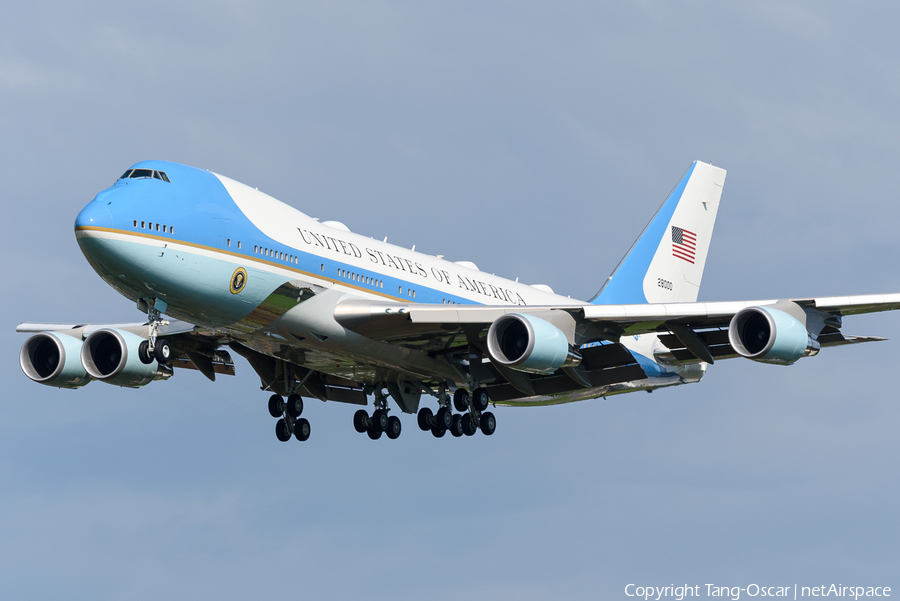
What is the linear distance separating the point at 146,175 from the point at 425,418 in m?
14.4

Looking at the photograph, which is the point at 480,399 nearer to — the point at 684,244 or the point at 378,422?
the point at 378,422

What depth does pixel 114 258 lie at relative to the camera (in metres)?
28.1

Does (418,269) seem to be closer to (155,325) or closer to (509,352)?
(509,352)

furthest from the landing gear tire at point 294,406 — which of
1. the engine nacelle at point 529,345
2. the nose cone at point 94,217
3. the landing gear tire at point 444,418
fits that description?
the nose cone at point 94,217

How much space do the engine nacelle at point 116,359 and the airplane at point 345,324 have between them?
6 centimetres

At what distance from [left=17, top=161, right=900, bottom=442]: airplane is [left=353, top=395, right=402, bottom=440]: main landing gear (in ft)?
0.16

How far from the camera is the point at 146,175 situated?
29.5 meters

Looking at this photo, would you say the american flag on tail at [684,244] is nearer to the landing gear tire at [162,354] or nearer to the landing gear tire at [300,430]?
the landing gear tire at [300,430]

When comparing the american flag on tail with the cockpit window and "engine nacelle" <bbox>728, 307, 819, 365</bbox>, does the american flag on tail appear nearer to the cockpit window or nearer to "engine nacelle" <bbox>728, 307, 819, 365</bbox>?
"engine nacelle" <bbox>728, 307, 819, 365</bbox>

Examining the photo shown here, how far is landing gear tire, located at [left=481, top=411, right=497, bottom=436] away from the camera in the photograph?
126 feet

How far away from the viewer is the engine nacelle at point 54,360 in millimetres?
37562

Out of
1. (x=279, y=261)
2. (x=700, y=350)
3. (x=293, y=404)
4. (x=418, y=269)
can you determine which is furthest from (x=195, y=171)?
(x=700, y=350)

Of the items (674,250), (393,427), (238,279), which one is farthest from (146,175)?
(674,250)

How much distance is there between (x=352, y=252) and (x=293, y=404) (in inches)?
309
